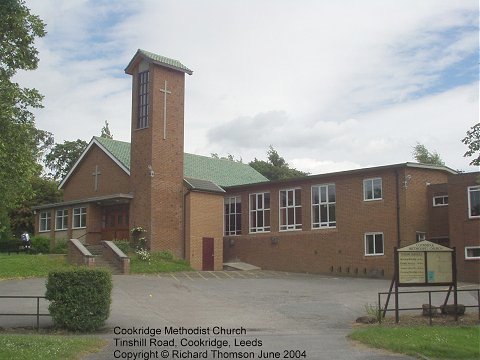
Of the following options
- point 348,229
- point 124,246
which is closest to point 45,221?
point 124,246

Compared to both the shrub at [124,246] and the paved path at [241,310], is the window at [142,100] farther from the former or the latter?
the paved path at [241,310]

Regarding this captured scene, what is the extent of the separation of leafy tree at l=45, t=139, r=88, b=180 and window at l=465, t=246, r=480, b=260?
41.9 meters

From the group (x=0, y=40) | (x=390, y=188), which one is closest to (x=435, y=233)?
(x=390, y=188)

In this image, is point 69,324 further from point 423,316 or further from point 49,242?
point 49,242

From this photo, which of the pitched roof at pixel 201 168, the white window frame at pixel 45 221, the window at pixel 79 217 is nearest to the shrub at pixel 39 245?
the white window frame at pixel 45 221

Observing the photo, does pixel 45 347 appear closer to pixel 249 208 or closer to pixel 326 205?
pixel 326 205

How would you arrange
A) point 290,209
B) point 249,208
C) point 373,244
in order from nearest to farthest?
point 373,244, point 290,209, point 249,208

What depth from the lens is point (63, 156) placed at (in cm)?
6303

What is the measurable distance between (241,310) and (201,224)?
17955 mm

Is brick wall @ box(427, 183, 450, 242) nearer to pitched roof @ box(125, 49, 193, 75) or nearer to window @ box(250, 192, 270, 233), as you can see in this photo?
window @ box(250, 192, 270, 233)

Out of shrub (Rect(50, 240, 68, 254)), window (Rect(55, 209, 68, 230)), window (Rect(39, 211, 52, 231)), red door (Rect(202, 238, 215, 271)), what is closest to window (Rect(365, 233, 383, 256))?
red door (Rect(202, 238, 215, 271))

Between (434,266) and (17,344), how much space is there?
435 inches

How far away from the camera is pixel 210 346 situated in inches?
497

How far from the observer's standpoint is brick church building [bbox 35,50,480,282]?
32.4m
